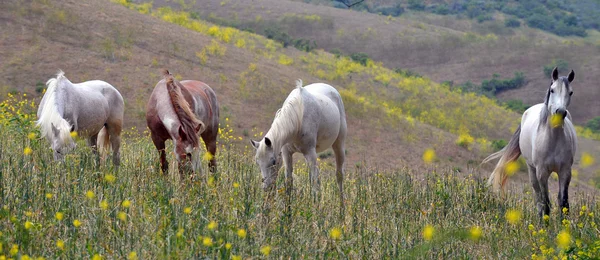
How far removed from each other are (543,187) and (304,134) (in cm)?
292

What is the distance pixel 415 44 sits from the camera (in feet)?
199

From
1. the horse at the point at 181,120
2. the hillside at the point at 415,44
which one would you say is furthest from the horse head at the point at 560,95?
the hillside at the point at 415,44

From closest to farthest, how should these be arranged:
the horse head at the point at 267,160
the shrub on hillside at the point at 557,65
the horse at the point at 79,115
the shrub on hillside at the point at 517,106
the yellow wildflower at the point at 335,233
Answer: the yellow wildflower at the point at 335,233
the horse at the point at 79,115
the horse head at the point at 267,160
the shrub on hillside at the point at 517,106
the shrub on hillside at the point at 557,65

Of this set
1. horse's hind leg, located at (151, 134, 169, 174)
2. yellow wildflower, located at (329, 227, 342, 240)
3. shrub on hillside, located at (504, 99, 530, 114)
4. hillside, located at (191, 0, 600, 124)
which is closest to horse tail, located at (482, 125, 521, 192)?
horse's hind leg, located at (151, 134, 169, 174)

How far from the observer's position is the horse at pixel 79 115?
281 inches

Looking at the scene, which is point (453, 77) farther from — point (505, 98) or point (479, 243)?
point (479, 243)

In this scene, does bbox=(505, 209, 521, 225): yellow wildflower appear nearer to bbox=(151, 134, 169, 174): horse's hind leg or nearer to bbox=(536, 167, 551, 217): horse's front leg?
bbox=(536, 167, 551, 217): horse's front leg

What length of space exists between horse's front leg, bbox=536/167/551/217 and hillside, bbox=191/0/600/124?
47.0 m

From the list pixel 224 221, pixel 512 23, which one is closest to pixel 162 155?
pixel 224 221

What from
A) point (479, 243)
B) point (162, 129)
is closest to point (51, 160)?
point (162, 129)

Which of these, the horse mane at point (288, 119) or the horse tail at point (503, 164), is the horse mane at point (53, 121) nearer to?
the horse mane at point (288, 119)

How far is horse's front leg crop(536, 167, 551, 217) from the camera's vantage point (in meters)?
7.95

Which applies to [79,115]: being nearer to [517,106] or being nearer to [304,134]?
[304,134]

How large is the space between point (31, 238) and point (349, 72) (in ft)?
106
